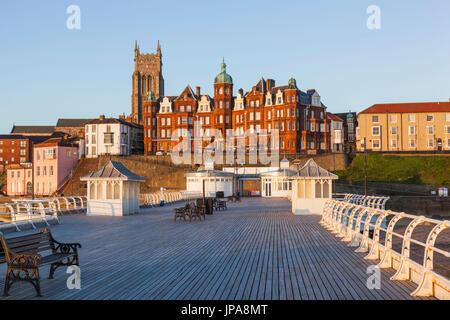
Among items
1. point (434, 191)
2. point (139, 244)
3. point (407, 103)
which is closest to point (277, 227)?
point (139, 244)

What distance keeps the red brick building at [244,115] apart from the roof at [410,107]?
31.8 feet

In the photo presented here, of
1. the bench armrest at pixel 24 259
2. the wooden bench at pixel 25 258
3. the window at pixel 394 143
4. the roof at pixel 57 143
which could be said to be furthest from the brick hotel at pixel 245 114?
the bench armrest at pixel 24 259

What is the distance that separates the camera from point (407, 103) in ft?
279

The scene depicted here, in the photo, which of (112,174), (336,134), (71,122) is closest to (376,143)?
(336,134)

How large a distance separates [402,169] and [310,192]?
53.5 metres

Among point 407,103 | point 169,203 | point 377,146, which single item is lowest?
point 169,203

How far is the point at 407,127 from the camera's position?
82562 mm

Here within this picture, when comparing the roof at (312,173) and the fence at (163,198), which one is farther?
the fence at (163,198)

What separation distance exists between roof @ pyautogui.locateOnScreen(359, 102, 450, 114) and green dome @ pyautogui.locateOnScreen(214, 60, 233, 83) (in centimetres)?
2696

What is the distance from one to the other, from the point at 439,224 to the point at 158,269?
5649mm

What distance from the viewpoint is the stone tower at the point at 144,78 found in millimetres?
149250

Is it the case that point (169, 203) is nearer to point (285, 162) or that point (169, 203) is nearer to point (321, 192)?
point (321, 192)

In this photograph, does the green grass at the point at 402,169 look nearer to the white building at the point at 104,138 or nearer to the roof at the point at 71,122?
the white building at the point at 104,138
